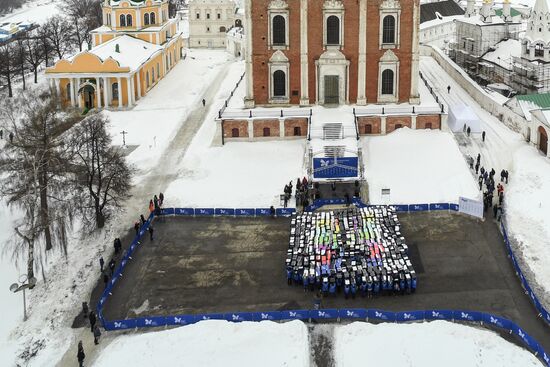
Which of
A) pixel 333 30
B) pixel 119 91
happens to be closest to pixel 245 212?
pixel 333 30

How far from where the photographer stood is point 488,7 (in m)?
74.9

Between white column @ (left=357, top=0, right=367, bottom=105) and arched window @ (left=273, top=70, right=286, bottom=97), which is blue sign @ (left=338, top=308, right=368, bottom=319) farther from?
arched window @ (left=273, top=70, right=286, bottom=97)

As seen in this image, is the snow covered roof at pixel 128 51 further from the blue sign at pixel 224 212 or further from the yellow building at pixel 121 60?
the blue sign at pixel 224 212

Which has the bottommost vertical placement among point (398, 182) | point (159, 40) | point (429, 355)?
point (429, 355)

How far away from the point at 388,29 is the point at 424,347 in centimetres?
2794

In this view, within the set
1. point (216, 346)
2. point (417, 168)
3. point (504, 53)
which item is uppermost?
point (504, 53)

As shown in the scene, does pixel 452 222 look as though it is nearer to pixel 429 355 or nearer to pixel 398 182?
pixel 398 182

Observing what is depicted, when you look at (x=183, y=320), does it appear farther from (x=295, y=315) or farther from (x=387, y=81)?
(x=387, y=81)

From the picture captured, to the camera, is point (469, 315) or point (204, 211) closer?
point (469, 315)

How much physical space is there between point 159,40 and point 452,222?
44942mm

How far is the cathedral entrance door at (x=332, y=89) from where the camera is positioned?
153ft

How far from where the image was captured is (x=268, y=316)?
975 inches

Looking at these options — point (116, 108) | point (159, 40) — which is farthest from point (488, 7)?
point (116, 108)

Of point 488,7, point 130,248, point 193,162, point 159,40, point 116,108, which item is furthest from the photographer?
point 488,7
